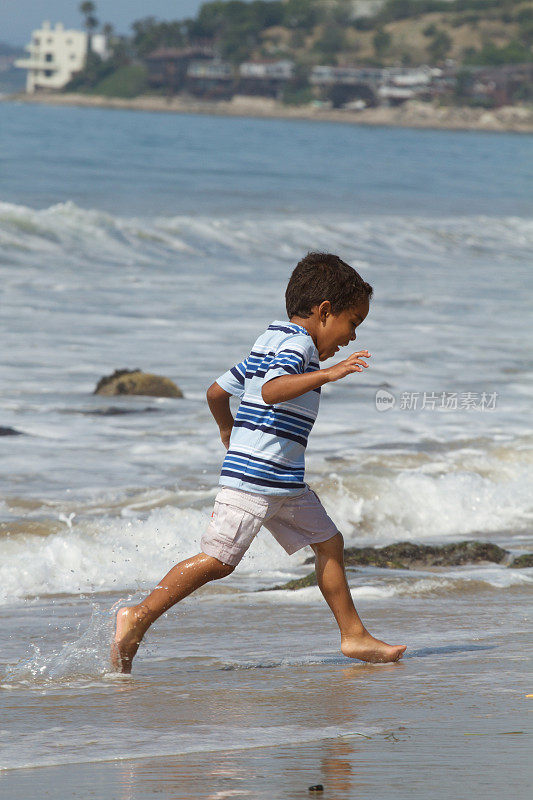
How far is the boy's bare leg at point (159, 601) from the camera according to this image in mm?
3469

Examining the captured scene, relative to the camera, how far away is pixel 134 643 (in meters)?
3.50

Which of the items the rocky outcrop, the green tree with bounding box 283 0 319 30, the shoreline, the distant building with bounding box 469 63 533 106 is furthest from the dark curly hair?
the green tree with bounding box 283 0 319 30

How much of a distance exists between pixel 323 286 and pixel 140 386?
5.88 metres

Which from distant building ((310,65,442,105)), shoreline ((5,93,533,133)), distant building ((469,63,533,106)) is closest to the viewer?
shoreline ((5,93,533,133))

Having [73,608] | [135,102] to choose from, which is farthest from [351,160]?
[135,102]

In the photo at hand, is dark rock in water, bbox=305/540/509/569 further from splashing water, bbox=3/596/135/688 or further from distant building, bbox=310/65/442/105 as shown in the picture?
distant building, bbox=310/65/442/105

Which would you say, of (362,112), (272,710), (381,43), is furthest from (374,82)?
(272,710)

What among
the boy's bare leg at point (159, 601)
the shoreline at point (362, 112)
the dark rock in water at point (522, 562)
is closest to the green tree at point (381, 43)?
the shoreline at point (362, 112)

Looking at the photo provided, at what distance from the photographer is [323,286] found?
348 cm

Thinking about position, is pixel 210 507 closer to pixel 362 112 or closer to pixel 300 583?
pixel 300 583

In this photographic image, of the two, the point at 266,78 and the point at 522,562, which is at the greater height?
the point at 266,78

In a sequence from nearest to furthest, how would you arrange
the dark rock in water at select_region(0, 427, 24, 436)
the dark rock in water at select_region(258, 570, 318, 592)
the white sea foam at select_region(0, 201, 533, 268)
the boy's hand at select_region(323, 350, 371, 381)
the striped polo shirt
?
the boy's hand at select_region(323, 350, 371, 381)
the striped polo shirt
the dark rock in water at select_region(258, 570, 318, 592)
the dark rock in water at select_region(0, 427, 24, 436)
the white sea foam at select_region(0, 201, 533, 268)

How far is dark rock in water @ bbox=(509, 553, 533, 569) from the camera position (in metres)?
5.10

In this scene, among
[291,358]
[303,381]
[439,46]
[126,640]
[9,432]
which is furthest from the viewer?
A: [439,46]
